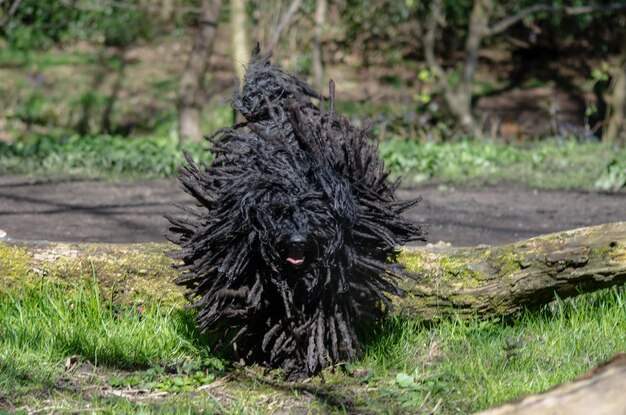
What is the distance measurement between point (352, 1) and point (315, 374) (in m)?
15.7

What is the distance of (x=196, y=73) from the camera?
12.0m

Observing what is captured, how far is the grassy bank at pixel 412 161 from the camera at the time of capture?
31.6ft

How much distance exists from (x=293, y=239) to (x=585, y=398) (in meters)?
1.27

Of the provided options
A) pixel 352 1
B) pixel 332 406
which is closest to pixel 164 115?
pixel 352 1

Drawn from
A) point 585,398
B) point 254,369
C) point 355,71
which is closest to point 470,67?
point 355,71

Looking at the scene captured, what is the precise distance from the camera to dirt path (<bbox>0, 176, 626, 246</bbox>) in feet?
21.7

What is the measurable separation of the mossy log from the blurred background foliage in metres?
6.37

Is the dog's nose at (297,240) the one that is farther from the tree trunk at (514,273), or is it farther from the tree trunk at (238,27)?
the tree trunk at (238,27)

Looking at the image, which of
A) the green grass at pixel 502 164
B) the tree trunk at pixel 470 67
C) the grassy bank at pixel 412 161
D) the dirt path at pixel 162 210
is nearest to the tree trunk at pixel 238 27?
the grassy bank at pixel 412 161

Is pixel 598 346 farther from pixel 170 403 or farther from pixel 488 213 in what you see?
pixel 488 213

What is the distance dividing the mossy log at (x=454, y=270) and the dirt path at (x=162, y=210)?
1774 mm

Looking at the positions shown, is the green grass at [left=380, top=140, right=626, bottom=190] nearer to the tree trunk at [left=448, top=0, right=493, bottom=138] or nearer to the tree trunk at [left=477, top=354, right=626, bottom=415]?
the tree trunk at [left=448, top=0, right=493, bottom=138]

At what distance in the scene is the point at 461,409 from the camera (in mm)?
3295

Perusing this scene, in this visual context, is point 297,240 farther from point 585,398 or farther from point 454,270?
point 585,398
